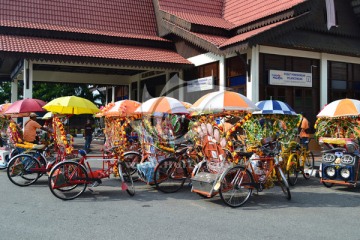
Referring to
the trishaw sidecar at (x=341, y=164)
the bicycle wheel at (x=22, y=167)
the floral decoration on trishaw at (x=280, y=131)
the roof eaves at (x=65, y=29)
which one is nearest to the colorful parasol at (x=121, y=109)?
the bicycle wheel at (x=22, y=167)

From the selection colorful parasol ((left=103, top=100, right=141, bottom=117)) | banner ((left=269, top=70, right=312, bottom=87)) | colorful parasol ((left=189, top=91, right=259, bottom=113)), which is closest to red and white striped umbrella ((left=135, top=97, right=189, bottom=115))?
colorful parasol ((left=103, top=100, right=141, bottom=117))

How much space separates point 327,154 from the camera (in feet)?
30.4

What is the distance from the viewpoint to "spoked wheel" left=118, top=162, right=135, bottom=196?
828cm

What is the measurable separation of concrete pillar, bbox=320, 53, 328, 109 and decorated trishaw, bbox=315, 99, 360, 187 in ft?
27.2

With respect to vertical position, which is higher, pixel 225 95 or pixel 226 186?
pixel 225 95

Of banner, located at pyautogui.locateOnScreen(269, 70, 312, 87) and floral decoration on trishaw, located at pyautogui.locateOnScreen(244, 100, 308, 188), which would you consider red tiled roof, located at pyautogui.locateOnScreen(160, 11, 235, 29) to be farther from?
floral decoration on trishaw, located at pyautogui.locateOnScreen(244, 100, 308, 188)

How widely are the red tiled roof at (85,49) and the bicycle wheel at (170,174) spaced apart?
10.6 m

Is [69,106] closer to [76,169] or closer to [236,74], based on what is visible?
[76,169]

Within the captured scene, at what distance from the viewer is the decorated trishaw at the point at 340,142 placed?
8766 mm

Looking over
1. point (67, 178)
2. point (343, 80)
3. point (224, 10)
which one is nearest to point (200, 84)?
point (224, 10)

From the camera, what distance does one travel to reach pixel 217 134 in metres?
7.88

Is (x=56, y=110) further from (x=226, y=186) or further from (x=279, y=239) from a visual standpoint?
(x=279, y=239)

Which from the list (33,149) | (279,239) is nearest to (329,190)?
(279,239)

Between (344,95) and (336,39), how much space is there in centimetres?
286
